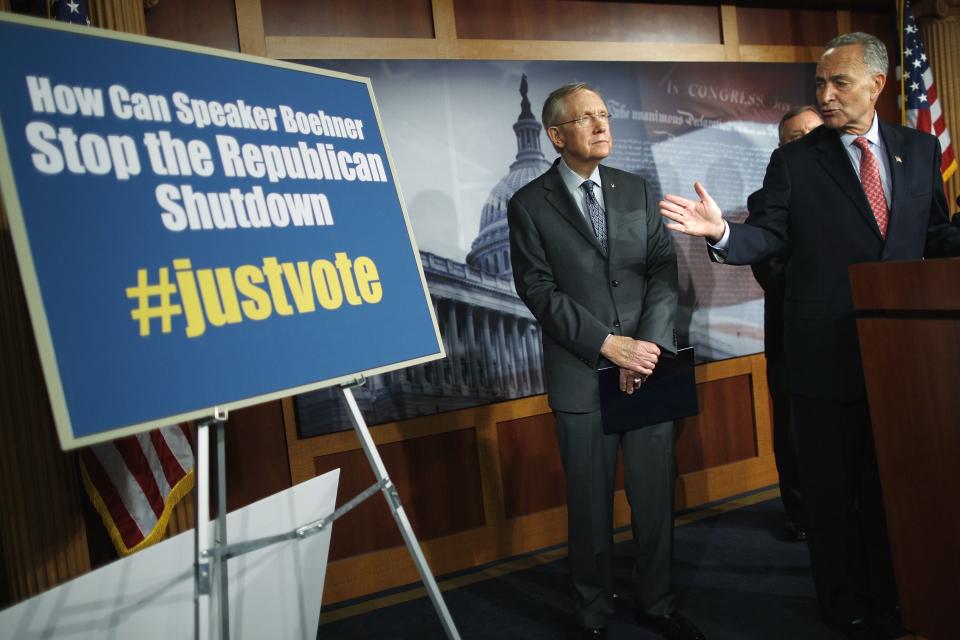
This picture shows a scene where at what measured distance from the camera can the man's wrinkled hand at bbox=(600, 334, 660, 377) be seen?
225 cm

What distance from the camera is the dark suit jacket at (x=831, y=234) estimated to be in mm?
2125

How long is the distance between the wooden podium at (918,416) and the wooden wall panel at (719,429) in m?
1.68

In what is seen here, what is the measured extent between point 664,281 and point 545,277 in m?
0.39

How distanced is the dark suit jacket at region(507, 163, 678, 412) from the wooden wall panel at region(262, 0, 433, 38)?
1.06 metres

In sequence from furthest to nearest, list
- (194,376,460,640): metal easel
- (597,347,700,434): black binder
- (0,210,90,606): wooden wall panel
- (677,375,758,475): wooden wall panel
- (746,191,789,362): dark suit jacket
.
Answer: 1. (677,375,758,475): wooden wall panel
2. (746,191,789,362): dark suit jacket
3. (597,347,700,434): black binder
4. (0,210,90,606): wooden wall panel
5. (194,376,460,640): metal easel

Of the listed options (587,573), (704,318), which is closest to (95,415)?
(587,573)

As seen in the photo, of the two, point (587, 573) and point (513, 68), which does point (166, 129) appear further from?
point (513, 68)

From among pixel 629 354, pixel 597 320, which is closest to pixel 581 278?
pixel 597 320

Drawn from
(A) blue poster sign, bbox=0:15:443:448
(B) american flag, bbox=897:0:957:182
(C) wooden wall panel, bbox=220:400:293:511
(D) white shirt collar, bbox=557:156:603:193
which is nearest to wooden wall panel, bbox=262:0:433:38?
(D) white shirt collar, bbox=557:156:603:193

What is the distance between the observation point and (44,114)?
4.28 feet

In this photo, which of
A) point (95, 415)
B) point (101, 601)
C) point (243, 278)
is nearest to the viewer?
point (95, 415)

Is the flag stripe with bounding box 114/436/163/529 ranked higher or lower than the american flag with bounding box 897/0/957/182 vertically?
lower

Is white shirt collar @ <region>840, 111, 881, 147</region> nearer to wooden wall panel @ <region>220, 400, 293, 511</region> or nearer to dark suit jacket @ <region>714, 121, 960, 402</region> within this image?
dark suit jacket @ <region>714, 121, 960, 402</region>

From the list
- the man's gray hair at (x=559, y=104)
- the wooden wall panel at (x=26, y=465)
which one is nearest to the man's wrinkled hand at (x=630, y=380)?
the man's gray hair at (x=559, y=104)
